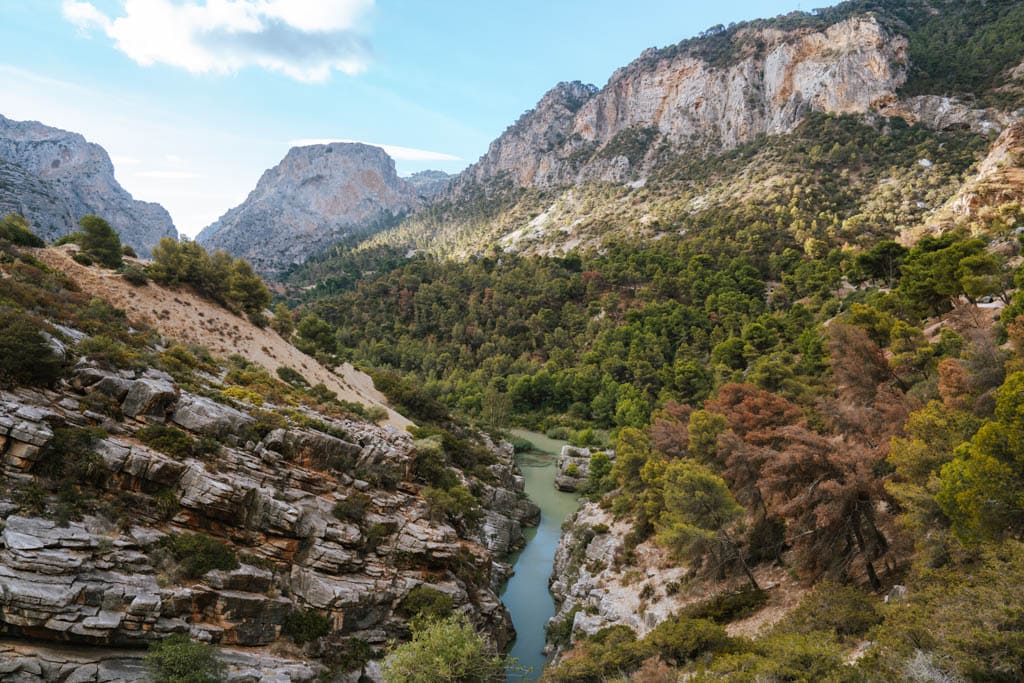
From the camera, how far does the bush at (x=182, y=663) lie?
11.2 m

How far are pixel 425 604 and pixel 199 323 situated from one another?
28703mm

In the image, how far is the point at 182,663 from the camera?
11.4 meters

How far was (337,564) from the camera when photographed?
17250 mm

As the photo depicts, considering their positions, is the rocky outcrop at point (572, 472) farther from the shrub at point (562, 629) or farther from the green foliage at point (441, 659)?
the green foliage at point (441, 659)

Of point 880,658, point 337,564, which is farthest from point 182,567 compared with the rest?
point 880,658

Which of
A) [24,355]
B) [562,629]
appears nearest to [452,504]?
[562,629]

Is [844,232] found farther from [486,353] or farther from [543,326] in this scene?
[486,353]

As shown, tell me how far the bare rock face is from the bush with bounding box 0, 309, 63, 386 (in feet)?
463

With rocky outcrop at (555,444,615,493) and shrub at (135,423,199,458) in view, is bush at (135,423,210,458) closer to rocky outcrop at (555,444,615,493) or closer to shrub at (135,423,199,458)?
shrub at (135,423,199,458)

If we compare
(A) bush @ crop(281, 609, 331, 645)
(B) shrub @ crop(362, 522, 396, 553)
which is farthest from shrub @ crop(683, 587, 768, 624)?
(A) bush @ crop(281, 609, 331, 645)

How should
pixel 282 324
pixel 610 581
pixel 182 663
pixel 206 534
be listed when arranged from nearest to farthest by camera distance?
1. pixel 182 663
2. pixel 206 534
3. pixel 610 581
4. pixel 282 324

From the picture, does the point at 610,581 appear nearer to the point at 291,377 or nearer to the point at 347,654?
the point at 347,654

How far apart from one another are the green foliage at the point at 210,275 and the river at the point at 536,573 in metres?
30.7

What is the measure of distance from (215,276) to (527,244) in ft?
316
